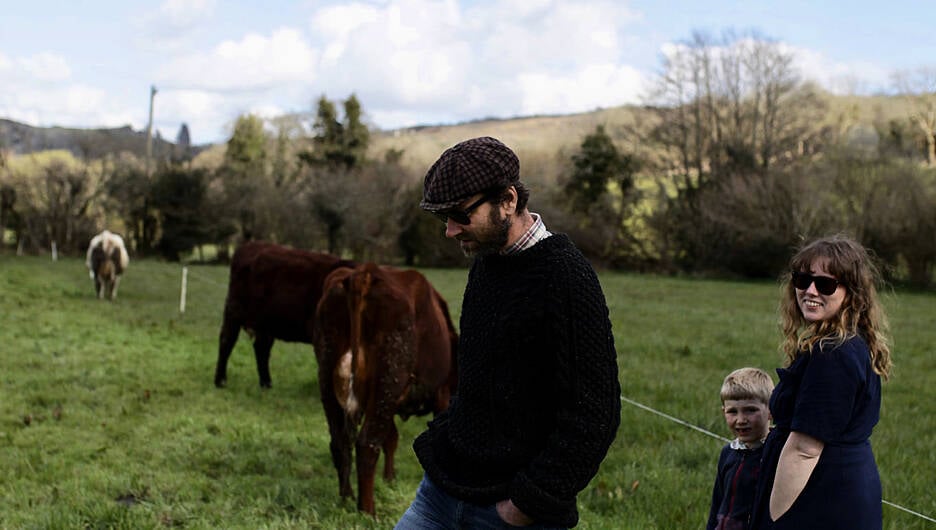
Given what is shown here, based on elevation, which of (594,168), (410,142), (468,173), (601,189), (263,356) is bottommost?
(263,356)

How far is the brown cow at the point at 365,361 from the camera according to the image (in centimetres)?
560

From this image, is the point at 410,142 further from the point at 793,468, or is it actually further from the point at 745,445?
the point at 793,468

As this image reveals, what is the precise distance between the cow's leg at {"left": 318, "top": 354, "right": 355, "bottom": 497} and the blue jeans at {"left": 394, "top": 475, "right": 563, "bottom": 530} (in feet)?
10.4

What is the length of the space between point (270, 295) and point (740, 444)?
697 cm

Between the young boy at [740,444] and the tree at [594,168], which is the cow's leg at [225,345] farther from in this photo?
the tree at [594,168]

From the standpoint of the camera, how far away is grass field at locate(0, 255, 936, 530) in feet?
18.1

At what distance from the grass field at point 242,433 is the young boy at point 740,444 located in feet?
4.98

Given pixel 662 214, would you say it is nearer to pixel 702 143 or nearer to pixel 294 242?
pixel 702 143

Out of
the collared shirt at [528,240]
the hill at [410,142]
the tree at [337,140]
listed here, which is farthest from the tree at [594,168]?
the collared shirt at [528,240]

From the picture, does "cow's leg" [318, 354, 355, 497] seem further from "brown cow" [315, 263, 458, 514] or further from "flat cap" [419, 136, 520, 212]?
"flat cap" [419, 136, 520, 212]

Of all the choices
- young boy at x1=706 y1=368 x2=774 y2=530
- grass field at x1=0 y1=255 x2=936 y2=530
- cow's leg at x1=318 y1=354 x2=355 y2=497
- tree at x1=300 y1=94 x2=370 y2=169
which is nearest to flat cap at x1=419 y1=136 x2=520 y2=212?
young boy at x1=706 y1=368 x2=774 y2=530

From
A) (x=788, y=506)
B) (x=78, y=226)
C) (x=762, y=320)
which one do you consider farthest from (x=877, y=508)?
(x=78, y=226)

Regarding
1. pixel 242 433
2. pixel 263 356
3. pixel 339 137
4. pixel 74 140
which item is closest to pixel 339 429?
pixel 242 433

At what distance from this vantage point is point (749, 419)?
11.6ft
